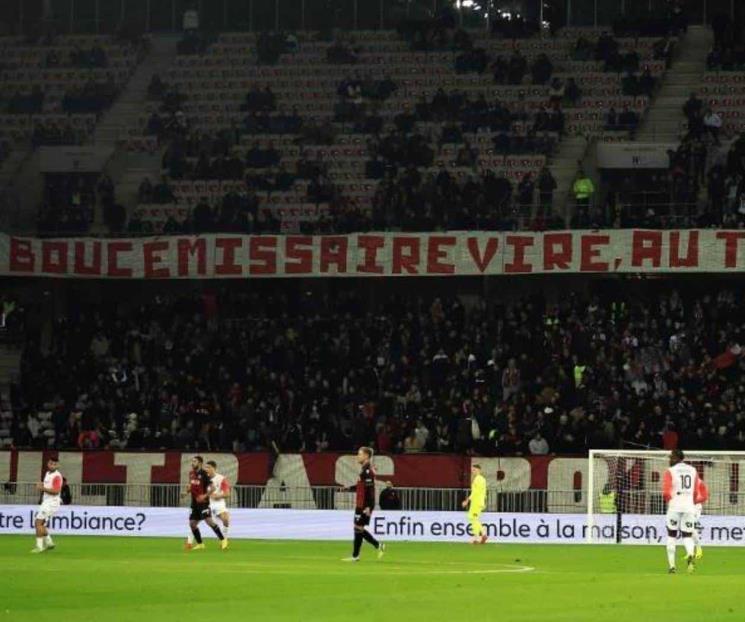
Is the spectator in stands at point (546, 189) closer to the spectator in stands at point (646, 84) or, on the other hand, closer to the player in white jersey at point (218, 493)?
the spectator in stands at point (646, 84)

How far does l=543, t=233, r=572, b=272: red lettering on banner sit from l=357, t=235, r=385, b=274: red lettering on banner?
4438 millimetres

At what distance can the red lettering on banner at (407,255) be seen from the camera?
169 feet

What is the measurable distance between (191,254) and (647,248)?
40.5ft

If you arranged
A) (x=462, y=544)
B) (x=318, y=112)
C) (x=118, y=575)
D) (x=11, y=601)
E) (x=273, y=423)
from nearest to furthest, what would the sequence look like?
1. (x=11, y=601)
2. (x=118, y=575)
3. (x=462, y=544)
4. (x=273, y=423)
5. (x=318, y=112)

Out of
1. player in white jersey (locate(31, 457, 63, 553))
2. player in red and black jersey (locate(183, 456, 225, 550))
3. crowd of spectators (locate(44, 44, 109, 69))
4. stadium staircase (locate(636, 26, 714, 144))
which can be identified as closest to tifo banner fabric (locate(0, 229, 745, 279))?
stadium staircase (locate(636, 26, 714, 144))

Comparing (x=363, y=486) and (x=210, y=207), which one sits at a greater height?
(x=210, y=207)

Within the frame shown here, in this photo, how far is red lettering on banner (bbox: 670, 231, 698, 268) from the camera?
1954 inches

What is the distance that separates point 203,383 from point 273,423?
11.1ft

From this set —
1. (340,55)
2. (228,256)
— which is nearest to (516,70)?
(340,55)

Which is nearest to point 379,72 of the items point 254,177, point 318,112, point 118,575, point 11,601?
point 318,112

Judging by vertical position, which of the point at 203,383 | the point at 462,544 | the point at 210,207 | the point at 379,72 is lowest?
the point at 462,544

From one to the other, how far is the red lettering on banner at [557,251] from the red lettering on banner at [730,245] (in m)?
3.93

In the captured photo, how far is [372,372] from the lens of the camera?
49.4m

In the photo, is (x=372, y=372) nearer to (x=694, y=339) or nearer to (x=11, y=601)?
(x=694, y=339)
